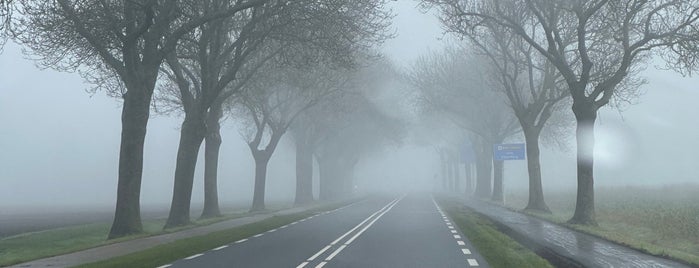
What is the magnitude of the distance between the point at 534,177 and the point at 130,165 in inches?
888

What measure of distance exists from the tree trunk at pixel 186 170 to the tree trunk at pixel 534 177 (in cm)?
1805

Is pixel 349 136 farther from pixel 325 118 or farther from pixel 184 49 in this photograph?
pixel 184 49

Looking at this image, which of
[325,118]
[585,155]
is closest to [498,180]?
[325,118]

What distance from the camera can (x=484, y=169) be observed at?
204 feet

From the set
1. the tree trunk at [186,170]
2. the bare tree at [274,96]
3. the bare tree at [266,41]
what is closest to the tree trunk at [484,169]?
the bare tree at [274,96]

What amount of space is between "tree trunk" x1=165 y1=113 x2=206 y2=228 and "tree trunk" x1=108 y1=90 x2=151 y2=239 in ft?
15.7

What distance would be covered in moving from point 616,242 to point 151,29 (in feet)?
49.1

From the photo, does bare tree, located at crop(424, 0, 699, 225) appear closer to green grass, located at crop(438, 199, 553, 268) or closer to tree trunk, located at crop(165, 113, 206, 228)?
green grass, located at crop(438, 199, 553, 268)

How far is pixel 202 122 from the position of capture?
86.2 ft

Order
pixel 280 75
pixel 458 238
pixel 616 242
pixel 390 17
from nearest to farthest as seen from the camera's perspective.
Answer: pixel 616 242
pixel 458 238
pixel 390 17
pixel 280 75

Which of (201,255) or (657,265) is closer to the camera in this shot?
(657,265)

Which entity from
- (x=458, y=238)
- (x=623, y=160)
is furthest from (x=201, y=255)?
(x=623, y=160)

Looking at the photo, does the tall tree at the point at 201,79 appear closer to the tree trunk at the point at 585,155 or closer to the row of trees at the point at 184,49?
the row of trees at the point at 184,49

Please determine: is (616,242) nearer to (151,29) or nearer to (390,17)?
(390,17)
